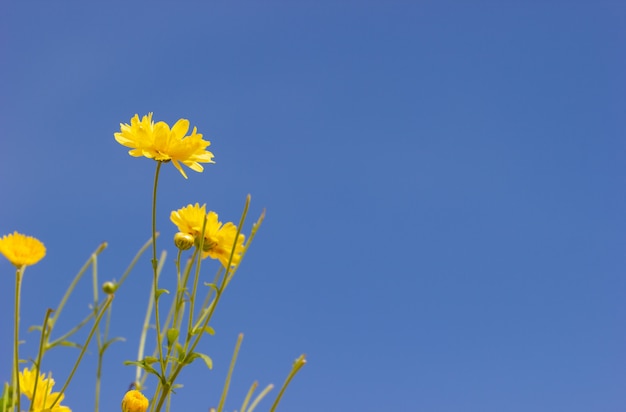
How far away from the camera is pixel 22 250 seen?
1020 mm

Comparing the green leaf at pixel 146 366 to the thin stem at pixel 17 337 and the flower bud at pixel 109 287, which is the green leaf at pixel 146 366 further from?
the flower bud at pixel 109 287

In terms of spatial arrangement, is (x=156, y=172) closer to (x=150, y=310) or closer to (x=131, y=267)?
(x=131, y=267)

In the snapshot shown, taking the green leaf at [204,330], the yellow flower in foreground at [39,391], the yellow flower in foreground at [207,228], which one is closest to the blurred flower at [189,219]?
the yellow flower in foreground at [207,228]

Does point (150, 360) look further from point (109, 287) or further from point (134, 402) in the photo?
point (109, 287)

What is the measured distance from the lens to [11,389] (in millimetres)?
1074

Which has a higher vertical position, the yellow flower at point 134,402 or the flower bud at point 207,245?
the flower bud at point 207,245

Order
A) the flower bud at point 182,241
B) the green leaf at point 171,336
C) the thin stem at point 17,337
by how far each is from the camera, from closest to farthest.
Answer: the thin stem at point 17,337, the green leaf at point 171,336, the flower bud at point 182,241

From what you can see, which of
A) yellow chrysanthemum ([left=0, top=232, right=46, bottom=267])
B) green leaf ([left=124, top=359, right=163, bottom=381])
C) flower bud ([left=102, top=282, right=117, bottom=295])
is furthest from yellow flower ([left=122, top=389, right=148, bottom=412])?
flower bud ([left=102, top=282, right=117, bottom=295])

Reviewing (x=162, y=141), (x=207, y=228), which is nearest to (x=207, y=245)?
(x=207, y=228)

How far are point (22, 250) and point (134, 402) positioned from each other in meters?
0.32

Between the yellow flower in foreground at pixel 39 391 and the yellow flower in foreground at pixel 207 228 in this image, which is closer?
the yellow flower in foreground at pixel 39 391

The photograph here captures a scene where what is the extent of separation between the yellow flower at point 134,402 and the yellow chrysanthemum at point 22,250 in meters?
0.28

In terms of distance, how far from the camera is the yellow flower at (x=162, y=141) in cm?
127

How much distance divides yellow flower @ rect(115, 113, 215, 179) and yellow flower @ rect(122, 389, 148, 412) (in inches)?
17.1
